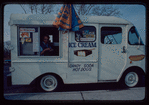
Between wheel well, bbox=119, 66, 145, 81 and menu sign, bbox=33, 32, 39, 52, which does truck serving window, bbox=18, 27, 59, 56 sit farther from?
wheel well, bbox=119, 66, 145, 81

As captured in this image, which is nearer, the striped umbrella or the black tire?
the striped umbrella

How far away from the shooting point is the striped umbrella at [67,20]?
350 cm

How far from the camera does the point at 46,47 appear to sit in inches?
144

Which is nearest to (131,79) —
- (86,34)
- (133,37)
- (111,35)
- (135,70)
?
(135,70)

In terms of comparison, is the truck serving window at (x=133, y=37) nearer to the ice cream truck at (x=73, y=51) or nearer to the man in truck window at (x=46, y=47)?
the ice cream truck at (x=73, y=51)

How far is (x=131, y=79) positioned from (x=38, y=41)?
3.83 metres

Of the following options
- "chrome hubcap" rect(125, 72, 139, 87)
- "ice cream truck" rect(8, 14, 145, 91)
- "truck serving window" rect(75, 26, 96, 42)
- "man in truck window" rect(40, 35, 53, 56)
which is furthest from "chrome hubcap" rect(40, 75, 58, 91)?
"chrome hubcap" rect(125, 72, 139, 87)

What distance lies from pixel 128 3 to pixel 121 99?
309 centimetres

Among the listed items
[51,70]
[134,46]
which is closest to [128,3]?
[134,46]

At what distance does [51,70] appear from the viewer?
355cm

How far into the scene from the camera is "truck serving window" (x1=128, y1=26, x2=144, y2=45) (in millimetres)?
3878

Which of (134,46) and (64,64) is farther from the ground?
(134,46)
